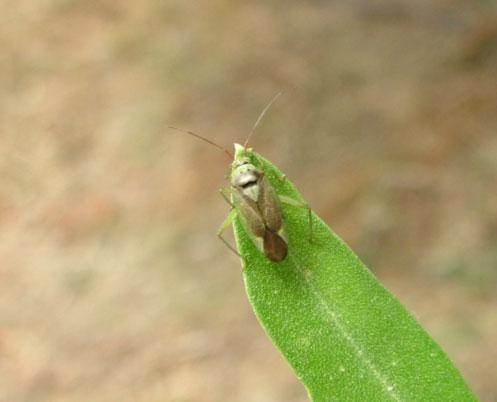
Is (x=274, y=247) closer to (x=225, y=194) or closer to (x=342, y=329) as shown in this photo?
(x=342, y=329)

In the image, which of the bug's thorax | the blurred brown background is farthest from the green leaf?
the blurred brown background

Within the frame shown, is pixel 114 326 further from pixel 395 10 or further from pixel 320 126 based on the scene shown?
pixel 395 10

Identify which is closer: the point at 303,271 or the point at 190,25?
the point at 303,271

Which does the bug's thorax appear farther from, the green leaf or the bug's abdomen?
the green leaf

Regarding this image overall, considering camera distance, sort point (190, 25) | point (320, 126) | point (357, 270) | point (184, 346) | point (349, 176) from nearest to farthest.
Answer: point (357, 270) < point (184, 346) < point (349, 176) < point (320, 126) < point (190, 25)

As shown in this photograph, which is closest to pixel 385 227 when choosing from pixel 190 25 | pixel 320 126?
pixel 320 126
